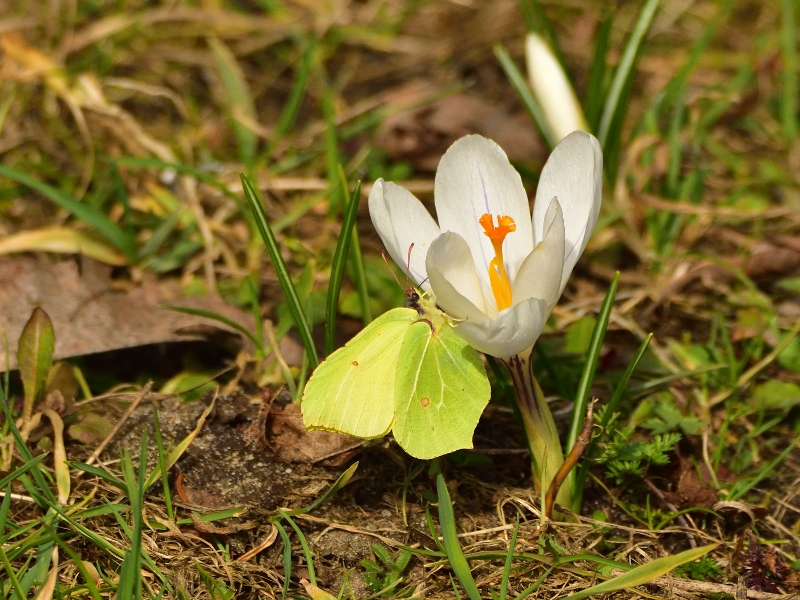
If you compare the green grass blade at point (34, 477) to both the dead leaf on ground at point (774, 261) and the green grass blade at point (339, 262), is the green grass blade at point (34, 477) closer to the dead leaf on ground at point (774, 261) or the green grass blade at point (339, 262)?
the green grass blade at point (339, 262)

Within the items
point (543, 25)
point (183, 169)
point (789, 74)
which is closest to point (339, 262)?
point (183, 169)

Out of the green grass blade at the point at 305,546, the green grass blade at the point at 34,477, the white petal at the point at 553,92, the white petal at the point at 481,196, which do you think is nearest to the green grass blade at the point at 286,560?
the green grass blade at the point at 305,546

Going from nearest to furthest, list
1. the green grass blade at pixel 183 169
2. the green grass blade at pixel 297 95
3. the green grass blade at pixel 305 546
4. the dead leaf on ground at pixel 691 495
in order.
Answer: the green grass blade at pixel 305 546
the dead leaf on ground at pixel 691 495
the green grass blade at pixel 183 169
the green grass blade at pixel 297 95

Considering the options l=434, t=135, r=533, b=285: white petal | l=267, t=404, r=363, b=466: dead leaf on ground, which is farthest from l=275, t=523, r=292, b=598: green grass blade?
l=434, t=135, r=533, b=285: white petal

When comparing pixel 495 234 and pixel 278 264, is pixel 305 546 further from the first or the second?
pixel 495 234

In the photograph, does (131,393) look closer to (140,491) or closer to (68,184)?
(140,491)

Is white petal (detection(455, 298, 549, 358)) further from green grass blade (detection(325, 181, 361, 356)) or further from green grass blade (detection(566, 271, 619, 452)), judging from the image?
green grass blade (detection(325, 181, 361, 356))
